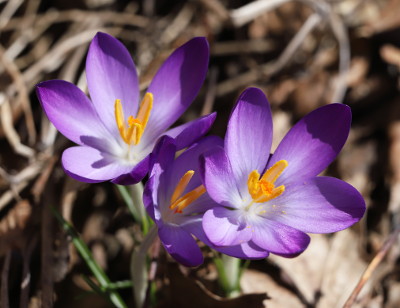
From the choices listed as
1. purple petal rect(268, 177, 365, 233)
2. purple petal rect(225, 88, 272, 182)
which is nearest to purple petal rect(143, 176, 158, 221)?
purple petal rect(225, 88, 272, 182)

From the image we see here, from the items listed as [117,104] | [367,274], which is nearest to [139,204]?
[117,104]

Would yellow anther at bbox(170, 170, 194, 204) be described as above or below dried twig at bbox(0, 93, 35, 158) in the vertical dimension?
above

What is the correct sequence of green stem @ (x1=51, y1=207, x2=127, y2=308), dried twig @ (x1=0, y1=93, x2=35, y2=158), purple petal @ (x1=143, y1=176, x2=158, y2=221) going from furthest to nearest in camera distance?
1. dried twig @ (x1=0, y1=93, x2=35, y2=158)
2. green stem @ (x1=51, y1=207, x2=127, y2=308)
3. purple petal @ (x1=143, y1=176, x2=158, y2=221)

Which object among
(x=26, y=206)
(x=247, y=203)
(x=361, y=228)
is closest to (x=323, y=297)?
(x=361, y=228)

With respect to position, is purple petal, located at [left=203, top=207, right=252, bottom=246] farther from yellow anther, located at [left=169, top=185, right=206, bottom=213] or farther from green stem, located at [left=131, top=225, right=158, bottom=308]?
green stem, located at [left=131, top=225, right=158, bottom=308]

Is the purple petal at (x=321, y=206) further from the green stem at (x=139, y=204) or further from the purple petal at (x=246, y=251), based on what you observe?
the green stem at (x=139, y=204)

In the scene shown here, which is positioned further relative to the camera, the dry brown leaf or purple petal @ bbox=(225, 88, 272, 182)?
the dry brown leaf
